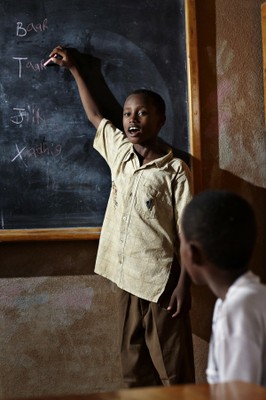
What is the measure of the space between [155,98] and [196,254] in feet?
4.76

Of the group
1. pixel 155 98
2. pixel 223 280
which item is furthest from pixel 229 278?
pixel 155 98

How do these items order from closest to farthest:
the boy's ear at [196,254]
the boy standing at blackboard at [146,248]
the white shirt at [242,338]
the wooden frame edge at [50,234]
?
the white shirt at [242,338]
the boy's ear at [196,254]
the boy standing at blackboard at [146,248]
the wooden frame edge at [50,234]

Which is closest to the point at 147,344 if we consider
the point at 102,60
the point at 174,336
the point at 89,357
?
the point at 174,336

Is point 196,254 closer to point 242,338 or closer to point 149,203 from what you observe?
point 242,338

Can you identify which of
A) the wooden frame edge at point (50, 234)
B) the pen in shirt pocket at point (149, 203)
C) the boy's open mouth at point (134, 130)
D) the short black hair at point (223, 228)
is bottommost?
the wooden frame edge at point (50, 234)

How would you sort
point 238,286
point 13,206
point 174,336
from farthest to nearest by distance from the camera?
1. point 13,206
2. point 174,336
3. point 238,286

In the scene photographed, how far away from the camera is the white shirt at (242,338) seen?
1.29 metres

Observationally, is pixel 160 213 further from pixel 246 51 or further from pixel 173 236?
pixel 246 51

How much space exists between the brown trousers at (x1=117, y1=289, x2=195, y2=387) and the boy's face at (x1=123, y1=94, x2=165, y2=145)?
714mm

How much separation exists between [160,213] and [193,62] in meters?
0.78

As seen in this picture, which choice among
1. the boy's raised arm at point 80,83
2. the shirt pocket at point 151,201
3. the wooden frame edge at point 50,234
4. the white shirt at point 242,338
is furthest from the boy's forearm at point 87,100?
the white shirt at point 242,338

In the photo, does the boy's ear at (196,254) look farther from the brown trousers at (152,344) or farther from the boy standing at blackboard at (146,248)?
the brown trousers at (152,344)

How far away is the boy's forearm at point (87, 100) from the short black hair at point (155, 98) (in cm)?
21

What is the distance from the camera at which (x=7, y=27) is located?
287 cm
